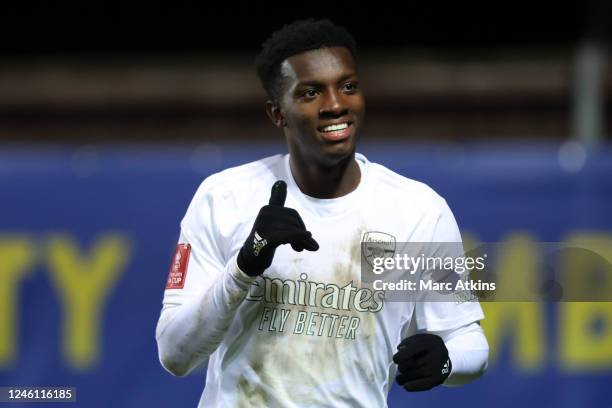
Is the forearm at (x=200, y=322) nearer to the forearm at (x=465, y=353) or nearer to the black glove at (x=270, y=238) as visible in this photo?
the black glove at (x=270, y=238)

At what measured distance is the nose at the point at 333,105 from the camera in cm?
368

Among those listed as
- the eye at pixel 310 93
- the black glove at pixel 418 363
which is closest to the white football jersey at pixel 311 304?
the black glove at pixel 418 363

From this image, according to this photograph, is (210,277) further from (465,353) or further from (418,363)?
(465,353)

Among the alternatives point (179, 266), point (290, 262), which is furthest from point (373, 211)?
point (179, 266)

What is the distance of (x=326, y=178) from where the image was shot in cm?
383

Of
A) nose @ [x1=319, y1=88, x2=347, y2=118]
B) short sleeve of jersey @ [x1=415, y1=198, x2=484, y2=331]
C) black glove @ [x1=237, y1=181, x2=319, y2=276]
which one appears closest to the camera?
black glove @ [x1=237, y1=181, x2=319, y2=276]

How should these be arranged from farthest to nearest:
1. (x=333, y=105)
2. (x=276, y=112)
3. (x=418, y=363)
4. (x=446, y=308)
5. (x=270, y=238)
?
1. (x=276, y=112)
2. (x=446, y=308)
3. (x=333, y=105)
4. (x=418, y=363)
5. (x=270, y=238)

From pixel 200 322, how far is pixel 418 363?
2.28ft

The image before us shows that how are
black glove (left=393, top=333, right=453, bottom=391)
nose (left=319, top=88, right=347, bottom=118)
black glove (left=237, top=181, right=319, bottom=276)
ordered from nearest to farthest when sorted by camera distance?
black glove (left=237, top=181, right=319, bottom=276) < black glove (left=393, top=333, right=453, bottom=391) < nose (left=319, top=88, right=347, bottom=118)

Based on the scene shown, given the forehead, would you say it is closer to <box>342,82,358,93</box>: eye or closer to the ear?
<box>342,82,358,93</box>: eye

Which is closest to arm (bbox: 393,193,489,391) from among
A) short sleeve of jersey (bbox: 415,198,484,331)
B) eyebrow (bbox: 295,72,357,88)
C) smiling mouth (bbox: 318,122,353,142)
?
short sleeve of jersey (bbox: 415,198,484,331)

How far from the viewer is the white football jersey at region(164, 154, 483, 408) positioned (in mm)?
3695

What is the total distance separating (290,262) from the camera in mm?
3709

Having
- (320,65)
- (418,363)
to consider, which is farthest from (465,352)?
(320,65)
